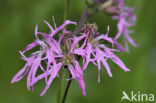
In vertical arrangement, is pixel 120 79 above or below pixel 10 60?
below

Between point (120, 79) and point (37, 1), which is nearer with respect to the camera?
point (120, 79)

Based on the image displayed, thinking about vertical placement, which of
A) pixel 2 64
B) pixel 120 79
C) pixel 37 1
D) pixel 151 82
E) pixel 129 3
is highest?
pixel 37 1

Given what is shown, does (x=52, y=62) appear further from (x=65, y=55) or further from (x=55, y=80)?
(x=55, y=80)

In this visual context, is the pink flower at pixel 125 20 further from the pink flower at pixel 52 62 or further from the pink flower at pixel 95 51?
the pink flower at pixel 52 62

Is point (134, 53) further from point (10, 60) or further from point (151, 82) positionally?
point (10, 60)

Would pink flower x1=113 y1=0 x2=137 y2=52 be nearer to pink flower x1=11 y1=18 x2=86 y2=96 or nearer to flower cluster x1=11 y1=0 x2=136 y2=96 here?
flower cluster x1=11 y1=0 x2=136 y2=96

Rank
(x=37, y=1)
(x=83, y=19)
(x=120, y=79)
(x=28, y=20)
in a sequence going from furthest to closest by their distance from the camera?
(x=37, y=1) → (x=28, y=20) → (x=120, y=79) → (x=83, y=19)

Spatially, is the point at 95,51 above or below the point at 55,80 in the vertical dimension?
above

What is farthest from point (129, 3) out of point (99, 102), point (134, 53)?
point (99, 102)

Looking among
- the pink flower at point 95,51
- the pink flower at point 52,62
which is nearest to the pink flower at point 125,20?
the pink flower at point 95,51

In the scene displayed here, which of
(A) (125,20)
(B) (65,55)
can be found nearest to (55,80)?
(A) (125,20)
